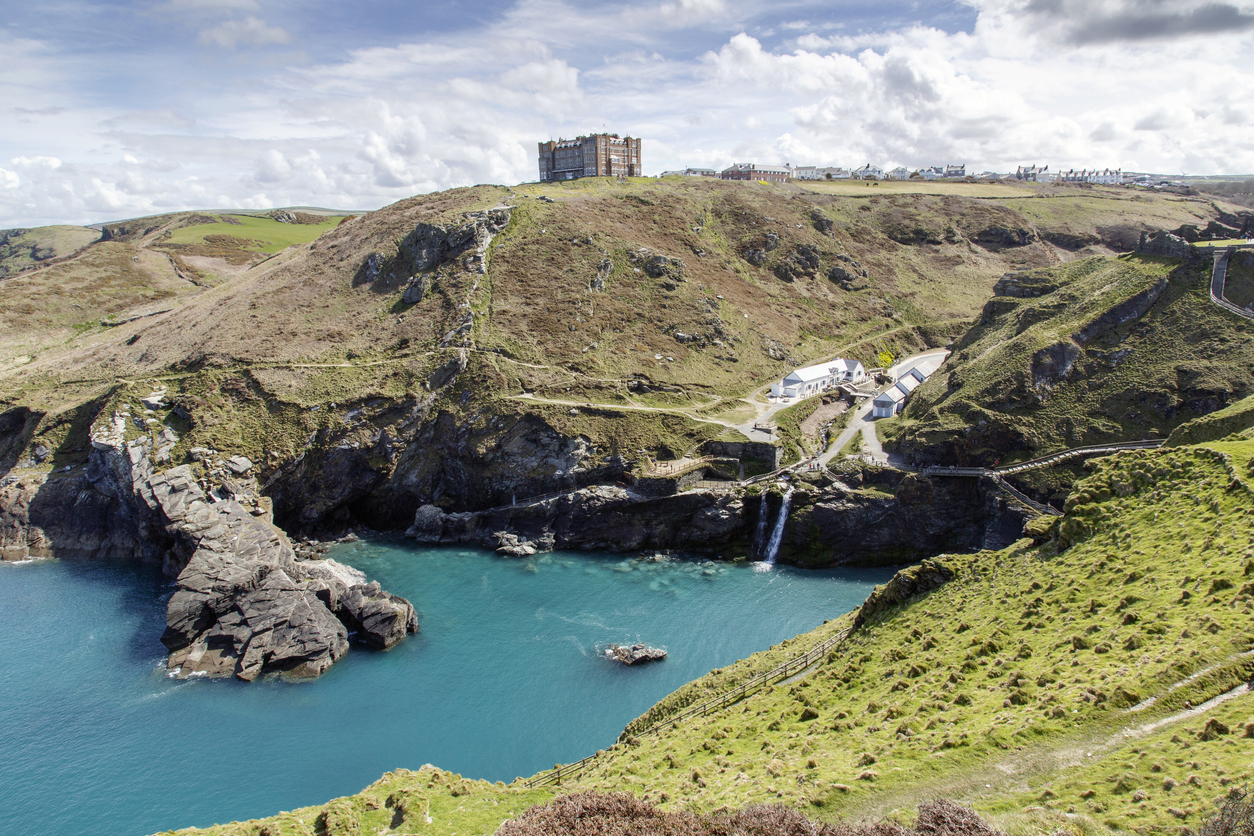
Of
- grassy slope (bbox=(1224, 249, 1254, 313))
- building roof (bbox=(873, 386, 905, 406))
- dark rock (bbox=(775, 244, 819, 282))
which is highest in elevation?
dark rock (bbox=(775, 244, 819, 282))

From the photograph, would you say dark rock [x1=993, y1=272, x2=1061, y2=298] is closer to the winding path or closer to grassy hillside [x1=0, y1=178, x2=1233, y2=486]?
the winding path

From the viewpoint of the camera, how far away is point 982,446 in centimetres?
6800

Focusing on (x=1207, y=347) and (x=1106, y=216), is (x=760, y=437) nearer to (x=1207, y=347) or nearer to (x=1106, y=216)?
(x=1207, y=347)

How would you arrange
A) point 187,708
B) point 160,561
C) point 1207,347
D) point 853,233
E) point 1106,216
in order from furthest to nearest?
1. point 1106,216
2. point 853,233
3. point 160,561
4. point 1207,347
5. point 187,708

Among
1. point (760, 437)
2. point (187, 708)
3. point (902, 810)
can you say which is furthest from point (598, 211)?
point (902, 810)

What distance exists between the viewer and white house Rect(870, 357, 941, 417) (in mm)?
85625

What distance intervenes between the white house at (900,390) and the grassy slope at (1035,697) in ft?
152

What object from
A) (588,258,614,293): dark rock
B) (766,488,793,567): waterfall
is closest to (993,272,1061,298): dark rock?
(766,488,793,567): waterfall

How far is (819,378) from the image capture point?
94062 millimetres

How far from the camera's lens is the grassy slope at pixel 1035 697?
18.4m

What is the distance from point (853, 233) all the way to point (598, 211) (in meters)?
60.9

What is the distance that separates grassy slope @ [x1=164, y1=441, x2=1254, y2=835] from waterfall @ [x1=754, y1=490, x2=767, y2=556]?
98.7 ft

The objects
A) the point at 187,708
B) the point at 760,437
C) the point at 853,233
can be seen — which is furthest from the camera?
the point at 853,233

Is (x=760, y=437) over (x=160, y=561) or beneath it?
over
